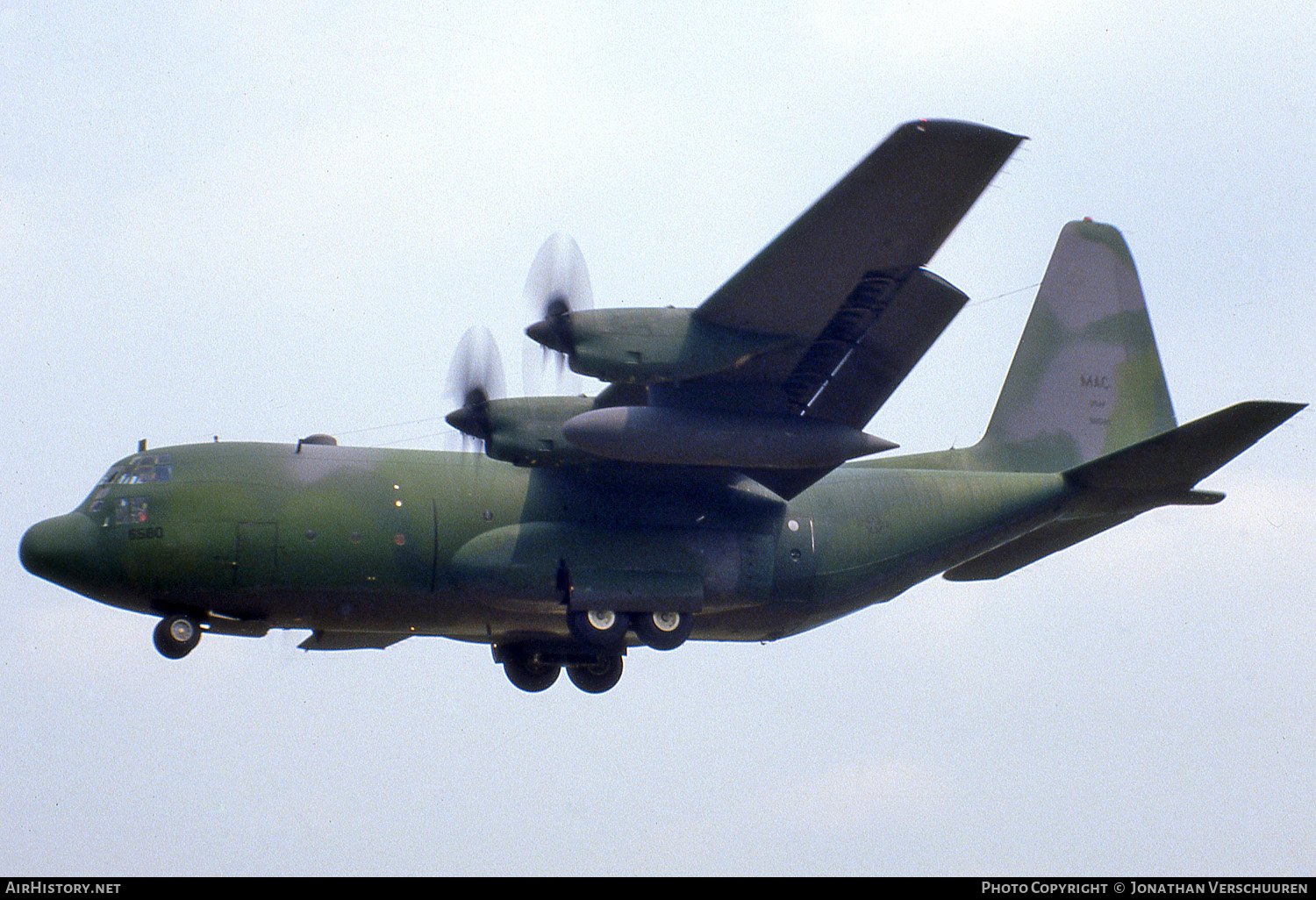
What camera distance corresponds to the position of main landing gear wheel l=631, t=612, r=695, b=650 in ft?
57.5

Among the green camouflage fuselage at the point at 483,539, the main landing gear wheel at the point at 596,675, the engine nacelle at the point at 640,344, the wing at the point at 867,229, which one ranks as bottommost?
the main landing gear wheel at the point at 596,675

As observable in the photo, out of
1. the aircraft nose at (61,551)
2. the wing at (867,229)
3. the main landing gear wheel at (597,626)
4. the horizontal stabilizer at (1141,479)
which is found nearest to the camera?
the wing at (867,229)

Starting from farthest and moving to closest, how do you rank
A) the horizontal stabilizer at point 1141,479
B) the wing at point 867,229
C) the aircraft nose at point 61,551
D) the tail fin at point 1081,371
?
the tail fin at point 1081,371 < the horizontal stabilizer at point 1141,479 < the aircraft nose at point 61,551 < the wing at point 867,229

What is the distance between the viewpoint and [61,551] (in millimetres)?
16406

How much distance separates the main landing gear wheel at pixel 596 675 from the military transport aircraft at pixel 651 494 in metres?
0.04

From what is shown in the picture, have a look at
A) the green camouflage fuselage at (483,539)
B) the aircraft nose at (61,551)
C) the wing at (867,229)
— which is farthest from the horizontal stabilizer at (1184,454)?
the aircraft nose at (61,551)

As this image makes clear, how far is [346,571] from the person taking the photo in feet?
55.0

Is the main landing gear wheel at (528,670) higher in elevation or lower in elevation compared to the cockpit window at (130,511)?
lower

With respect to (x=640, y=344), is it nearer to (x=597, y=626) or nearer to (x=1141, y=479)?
(x=597, y=626)

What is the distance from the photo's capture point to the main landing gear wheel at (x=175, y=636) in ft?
54.5

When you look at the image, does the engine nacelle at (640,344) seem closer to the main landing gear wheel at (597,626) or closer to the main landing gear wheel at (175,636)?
the main landing gear wheel at (597,626)

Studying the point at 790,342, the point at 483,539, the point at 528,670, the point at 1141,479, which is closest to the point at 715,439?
the point at 790,342

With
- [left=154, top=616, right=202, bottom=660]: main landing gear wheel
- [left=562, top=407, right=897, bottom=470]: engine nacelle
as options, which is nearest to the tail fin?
[left=562, top=407, right=897, bottom=470]: engine nacelle

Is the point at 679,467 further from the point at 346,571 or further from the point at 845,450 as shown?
the point at 346,571
